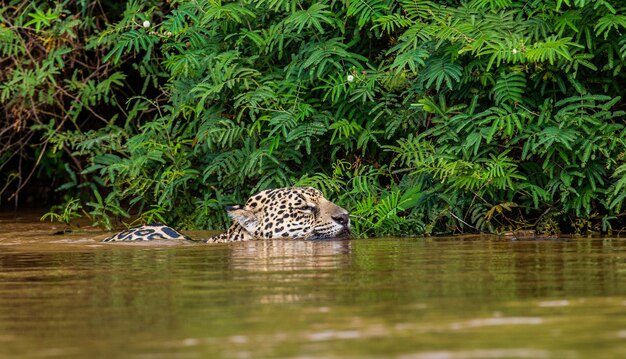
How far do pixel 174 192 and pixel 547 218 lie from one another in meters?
3.35

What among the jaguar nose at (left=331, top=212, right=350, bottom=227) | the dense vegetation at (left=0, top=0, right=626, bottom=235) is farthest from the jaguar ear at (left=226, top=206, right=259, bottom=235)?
the dense vegetation at (left=0, top=0, right=626, bottom=235)

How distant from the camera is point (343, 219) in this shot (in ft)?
29.3

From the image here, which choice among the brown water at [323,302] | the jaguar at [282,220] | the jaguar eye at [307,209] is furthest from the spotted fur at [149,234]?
the brown water at [323,302]

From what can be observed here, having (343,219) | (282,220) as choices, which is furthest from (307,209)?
(343,219)

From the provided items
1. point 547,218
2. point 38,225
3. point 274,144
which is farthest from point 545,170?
point 38,225

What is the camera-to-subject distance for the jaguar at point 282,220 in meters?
9.00

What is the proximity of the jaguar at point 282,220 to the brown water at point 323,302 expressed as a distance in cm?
90

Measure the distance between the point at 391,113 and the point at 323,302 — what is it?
190 inches

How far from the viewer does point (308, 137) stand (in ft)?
32.4

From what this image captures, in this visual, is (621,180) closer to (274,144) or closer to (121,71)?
(274,144)

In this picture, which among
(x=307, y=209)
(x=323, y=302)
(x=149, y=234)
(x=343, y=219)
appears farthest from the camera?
(x=149, y=234)

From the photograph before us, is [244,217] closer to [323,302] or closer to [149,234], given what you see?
[149,234]

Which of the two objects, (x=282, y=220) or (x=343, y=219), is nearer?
(x=343, y=219)

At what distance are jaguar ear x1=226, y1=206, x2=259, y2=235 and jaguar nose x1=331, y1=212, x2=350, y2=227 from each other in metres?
0.66
